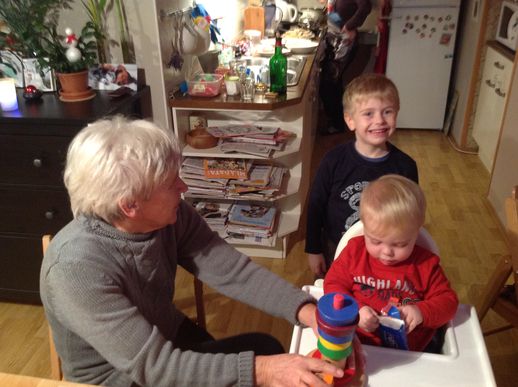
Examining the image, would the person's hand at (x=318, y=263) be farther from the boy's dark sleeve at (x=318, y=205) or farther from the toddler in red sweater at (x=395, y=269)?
the toddler in red sweater at (x=395, y=269)

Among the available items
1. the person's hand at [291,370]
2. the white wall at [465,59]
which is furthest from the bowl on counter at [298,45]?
the person's hand at [291,370]

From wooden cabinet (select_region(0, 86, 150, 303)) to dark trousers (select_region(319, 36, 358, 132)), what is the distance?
2422mm

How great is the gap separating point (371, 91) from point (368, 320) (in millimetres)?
780

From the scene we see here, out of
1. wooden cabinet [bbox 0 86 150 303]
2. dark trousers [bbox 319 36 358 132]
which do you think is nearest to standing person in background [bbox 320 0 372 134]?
dark trousers [bbox 319 36 358 132]

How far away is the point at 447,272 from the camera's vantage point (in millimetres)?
2414

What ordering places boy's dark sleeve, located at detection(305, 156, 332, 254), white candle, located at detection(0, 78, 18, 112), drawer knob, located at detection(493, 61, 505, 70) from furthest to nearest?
drawer knob, located at detection(493, 61, 505, 70)
white candle, located at detection(0, 78, 18, 112)
boy's dark sleeve, located at detection(305, 156, 332, 254)

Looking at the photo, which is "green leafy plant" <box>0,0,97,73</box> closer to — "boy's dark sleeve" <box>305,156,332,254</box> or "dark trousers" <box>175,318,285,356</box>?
"boy's dark sleeve" <box>305,156,332,254</box>

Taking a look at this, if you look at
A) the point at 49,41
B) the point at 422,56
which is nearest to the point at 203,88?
the point at 49,41

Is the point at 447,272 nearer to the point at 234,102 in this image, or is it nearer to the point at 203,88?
the point at 234,102

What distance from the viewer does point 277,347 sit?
132cm

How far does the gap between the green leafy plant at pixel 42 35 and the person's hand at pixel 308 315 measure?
1.45 m

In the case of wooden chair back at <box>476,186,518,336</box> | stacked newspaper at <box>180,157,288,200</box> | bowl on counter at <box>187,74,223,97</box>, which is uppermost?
bowl on counter at <box>187,74,223,97</box>

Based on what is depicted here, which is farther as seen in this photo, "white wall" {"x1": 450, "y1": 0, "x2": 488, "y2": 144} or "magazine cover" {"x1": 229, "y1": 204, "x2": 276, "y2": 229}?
"white wall" {"x1": 450, "y1": 0, "x2": 488, "y2": 144}

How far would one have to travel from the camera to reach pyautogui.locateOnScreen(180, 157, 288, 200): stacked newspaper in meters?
2.31
